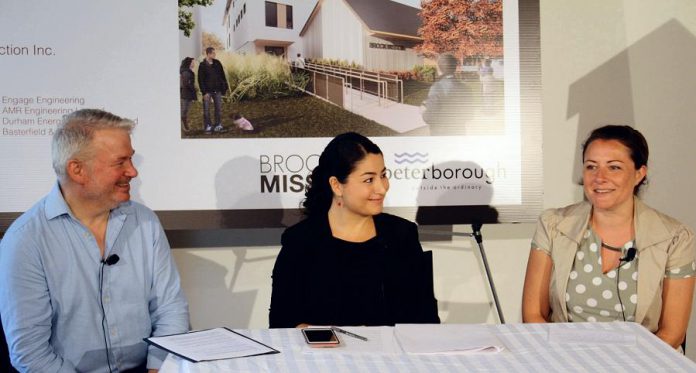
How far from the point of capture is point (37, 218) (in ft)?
9.02

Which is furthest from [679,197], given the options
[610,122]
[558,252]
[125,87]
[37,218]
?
[37,218]

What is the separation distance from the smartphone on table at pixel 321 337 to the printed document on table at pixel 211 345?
4.2 inches

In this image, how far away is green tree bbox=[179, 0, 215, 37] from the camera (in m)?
3.85

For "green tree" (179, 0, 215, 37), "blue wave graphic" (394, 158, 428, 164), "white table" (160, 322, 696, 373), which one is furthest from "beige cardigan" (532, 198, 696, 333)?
"green tree" (179, 0, 215, 37)

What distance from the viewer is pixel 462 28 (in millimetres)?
4000

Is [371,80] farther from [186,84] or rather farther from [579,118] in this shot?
[579,118]

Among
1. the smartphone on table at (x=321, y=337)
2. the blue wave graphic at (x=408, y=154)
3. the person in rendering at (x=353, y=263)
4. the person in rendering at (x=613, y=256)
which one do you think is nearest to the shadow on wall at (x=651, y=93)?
the blue wave graphic at (x=408, y=154)

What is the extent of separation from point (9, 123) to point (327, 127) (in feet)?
4.62

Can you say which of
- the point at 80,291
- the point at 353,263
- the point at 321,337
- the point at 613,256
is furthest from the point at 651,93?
the point at 80,291

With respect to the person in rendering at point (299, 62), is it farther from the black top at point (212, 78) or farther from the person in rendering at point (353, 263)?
the person in rendering at point (353, 263)

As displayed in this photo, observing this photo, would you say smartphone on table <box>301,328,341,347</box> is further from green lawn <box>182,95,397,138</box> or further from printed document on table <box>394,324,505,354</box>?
green lawn <box>182,95,397,138</box>

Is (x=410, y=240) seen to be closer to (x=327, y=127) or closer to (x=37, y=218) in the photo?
(x=327, y=127)

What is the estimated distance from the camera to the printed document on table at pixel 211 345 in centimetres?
220

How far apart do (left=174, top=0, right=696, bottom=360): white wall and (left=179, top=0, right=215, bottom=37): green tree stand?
1062 mm
